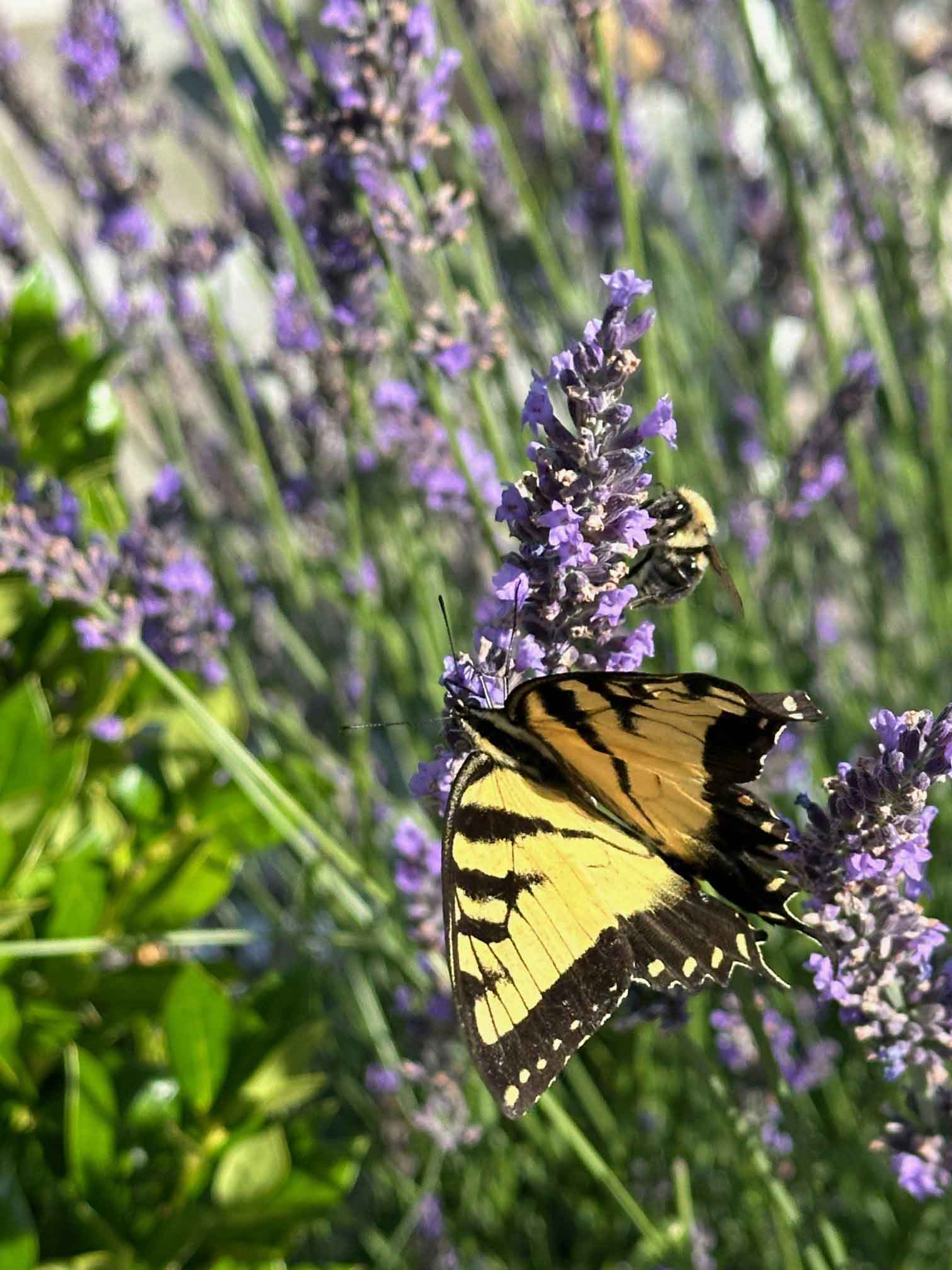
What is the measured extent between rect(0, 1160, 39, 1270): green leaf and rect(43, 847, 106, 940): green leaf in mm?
256

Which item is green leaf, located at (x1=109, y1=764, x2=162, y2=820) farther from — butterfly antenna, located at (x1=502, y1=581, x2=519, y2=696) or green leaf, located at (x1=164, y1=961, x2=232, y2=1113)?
butterfly antenna, located at (x1=502, y1=581, x2=519, y2=696)

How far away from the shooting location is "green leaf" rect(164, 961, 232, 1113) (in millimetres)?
1299

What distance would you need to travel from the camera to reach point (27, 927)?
130 centimetres

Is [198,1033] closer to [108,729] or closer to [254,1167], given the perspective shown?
[254,1167]

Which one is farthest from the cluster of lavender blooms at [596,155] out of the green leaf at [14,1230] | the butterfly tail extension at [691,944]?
the green leaf at [14,1230]

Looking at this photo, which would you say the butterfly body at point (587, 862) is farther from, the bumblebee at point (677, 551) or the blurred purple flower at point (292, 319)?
the blurred purple flower at point (292, 319)

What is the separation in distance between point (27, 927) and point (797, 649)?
4.24 ft

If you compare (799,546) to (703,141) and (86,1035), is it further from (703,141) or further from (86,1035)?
(703,141)

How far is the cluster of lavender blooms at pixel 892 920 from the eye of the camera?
80 cm

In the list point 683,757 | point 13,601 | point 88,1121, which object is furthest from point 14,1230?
point 683,757

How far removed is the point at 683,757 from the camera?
0.92 metres

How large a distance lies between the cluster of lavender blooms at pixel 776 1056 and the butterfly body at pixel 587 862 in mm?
355

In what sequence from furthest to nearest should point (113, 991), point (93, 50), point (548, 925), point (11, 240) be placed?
point (11, 240) < point (93, 50) < point (113, 991) < point (548, 925)

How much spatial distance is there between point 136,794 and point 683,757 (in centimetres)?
87
